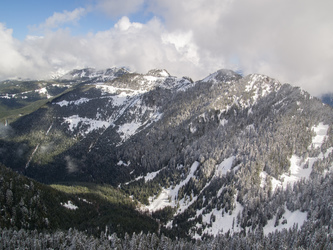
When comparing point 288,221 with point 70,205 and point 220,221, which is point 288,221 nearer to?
point 220,221

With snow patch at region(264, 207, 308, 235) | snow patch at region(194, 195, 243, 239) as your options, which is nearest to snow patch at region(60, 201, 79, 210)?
snow patch at region(194, 195, 243, 239)

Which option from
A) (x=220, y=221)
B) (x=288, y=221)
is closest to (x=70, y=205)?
(x=220, y=221)

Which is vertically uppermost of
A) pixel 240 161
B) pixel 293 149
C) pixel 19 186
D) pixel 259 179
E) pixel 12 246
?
pixel 293 149

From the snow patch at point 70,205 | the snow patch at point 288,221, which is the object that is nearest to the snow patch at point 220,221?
the snow patch at point 288,221

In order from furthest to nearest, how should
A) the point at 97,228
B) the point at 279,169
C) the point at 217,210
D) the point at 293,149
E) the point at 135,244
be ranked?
the point at 293,149 → the point at 279,169 → the point at 217,210 → the point at 97,228 → the point at 135,244

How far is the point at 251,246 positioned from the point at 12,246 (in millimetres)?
113471

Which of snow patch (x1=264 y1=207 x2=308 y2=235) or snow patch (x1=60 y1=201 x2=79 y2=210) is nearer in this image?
snow patch (x1=264 y1=207 x2=308 y2=235)

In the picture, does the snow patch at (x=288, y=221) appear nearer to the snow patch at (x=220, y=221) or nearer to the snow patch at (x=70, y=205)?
the snow patch at (x=220, y=221)

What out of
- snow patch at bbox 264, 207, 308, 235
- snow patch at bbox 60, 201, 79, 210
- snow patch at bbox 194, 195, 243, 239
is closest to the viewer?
snow patch at bbox 264, 207, 308, 235

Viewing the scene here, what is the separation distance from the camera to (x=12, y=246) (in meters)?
92.4

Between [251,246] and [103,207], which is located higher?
[103,207]

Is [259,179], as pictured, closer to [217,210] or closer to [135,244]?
[217,210]

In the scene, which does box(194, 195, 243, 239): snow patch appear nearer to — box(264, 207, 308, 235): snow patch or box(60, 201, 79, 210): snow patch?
box(264, 207, 308, 235): snow patch

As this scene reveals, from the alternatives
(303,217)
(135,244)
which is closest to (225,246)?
(135,244)
